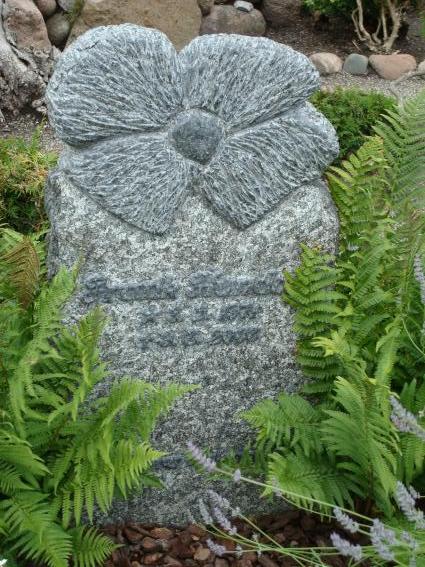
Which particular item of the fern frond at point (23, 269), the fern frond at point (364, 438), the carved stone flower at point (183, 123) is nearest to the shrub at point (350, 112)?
the carved stone flower at point (183, 123)

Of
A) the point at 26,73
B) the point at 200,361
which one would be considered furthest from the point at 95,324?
the point at 26,73

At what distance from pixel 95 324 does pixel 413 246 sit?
4.44 ft

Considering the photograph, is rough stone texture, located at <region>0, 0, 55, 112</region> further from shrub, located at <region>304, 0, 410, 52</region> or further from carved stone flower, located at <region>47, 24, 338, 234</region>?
carved stone flower, located at <region>47, 24, 338, 234</region>

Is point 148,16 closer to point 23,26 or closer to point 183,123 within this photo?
point 23,26

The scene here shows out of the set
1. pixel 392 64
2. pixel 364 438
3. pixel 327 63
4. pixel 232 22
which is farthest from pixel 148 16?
pixel 364 438

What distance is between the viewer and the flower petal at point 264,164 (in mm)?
3113

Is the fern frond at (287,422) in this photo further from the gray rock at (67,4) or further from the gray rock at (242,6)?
the gray rock at (242,6)

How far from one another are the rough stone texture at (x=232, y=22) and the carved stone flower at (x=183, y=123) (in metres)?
6.75

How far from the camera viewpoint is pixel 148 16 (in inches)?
336

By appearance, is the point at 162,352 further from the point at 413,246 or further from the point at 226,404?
the point at 413,246

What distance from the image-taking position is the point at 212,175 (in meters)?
3.10

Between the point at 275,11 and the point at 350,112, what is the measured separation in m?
4.19

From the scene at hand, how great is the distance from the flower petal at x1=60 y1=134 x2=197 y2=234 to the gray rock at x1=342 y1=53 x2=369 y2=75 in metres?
7.15

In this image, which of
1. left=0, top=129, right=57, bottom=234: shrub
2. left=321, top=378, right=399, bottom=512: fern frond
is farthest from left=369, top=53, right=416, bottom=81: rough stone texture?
left=321, top=378, right=399, bottom=512: fern frond
